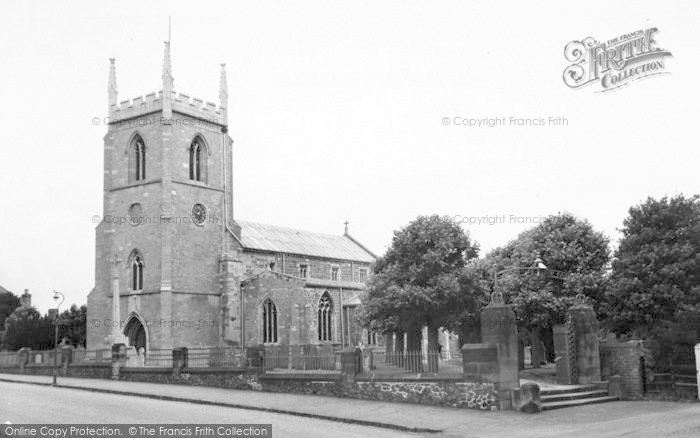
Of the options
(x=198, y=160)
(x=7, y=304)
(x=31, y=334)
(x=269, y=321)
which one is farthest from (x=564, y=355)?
(x=7, y=304)

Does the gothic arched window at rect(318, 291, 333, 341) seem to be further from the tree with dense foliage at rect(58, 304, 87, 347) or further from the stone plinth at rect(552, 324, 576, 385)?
the tree with dense foliage at rect(58, 304, 87, 347)

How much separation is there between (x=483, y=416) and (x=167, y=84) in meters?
32.3

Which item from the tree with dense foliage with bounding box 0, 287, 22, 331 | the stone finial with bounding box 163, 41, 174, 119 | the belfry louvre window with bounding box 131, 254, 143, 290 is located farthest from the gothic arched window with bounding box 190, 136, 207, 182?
the tree with dense foliage with bounding box 0, 287, 22, 331

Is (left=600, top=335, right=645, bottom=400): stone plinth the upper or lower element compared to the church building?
lower

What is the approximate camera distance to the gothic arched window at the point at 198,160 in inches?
1906

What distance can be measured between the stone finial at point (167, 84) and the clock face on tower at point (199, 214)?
5.91 metres

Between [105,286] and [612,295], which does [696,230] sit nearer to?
[612,295]

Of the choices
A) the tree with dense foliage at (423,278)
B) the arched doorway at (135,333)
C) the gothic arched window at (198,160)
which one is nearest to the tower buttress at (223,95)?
the gothic arched window at (198,160)

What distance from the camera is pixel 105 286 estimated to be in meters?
47.6

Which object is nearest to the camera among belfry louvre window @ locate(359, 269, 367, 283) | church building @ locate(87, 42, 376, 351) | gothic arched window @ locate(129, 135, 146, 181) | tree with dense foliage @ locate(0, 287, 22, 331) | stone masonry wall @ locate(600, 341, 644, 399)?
stone masonry wall @ locate(600, 341, 644, 399)

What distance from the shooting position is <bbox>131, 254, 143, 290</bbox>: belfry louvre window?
46.2 m

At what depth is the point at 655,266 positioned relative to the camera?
33719mm

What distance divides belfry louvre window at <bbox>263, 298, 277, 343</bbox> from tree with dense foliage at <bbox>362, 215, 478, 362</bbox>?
30.6ft

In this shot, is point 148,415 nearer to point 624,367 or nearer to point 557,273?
point 624,367
